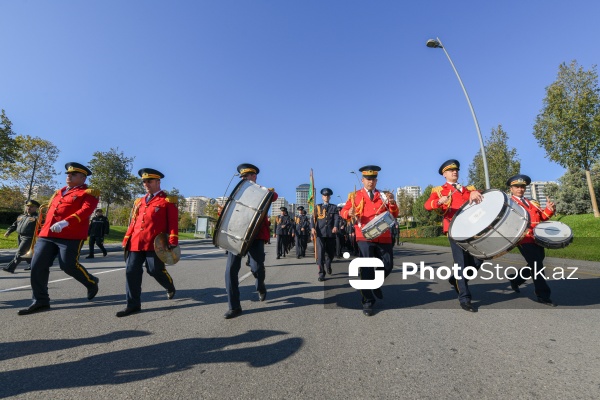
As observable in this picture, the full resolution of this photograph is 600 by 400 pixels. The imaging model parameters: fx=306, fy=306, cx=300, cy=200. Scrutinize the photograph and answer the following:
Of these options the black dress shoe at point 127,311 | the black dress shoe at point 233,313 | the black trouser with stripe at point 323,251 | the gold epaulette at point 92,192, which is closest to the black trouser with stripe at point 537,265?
the black trouser with stripe at point 323,251

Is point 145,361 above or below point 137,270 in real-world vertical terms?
below

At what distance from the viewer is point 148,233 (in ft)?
14.5

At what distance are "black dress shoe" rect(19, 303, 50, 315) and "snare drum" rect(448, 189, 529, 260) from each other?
18.8ft

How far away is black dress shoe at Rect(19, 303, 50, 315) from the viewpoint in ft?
13.3

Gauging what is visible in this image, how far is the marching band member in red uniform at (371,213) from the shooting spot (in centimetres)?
461

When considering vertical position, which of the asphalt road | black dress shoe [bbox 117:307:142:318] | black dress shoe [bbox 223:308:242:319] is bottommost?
Answer: the asphalt road

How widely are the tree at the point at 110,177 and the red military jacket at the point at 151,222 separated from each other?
37573 millimetres

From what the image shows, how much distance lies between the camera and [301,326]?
3.54 meters

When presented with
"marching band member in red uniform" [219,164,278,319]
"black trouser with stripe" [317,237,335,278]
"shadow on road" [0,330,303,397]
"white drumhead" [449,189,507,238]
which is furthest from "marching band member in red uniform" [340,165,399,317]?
"black trouser with stripe" [317,237,335,278]

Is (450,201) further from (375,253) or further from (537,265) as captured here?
(537,265)

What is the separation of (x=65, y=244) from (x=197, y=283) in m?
2.73

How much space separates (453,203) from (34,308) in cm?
619

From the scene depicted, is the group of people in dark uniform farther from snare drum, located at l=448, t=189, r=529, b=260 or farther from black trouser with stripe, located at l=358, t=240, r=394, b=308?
snare drum, located at l=448, t=189, r=529, b=260

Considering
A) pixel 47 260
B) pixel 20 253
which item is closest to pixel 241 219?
pixel 47 260
